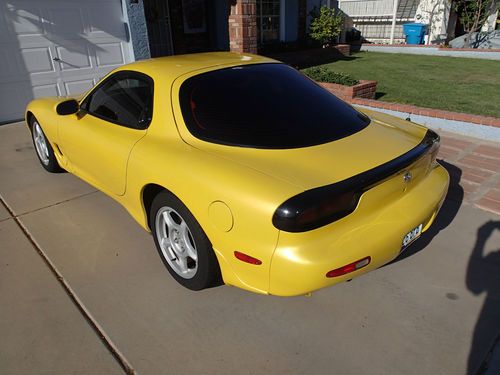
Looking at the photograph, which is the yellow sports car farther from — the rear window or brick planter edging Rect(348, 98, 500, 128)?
brick planter edging Rect(348, 98, 500, 128)

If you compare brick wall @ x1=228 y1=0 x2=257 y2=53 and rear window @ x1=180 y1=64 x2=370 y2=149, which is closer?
rear window @ x1=180 y1=64 x2=370 y2=149

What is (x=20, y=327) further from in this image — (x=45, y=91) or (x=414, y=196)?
(x=45, y=91)

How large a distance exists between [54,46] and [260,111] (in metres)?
6.49

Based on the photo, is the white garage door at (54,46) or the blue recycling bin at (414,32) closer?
the white garage door at (54,46)

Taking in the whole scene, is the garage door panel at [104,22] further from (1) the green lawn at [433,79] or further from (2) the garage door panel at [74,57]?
(1) the green lawn at [433,79]

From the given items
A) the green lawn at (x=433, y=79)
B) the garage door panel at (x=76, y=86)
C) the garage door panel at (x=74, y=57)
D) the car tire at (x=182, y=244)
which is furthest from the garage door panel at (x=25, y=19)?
the green lawn at (x=433, y=79)

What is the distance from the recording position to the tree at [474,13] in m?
14.6

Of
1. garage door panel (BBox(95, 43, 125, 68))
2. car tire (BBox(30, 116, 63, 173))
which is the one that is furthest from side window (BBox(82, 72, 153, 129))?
garage door panel (BBox(95, 43, 125, 68))

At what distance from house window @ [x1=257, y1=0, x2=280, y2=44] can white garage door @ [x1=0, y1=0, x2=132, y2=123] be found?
631cm

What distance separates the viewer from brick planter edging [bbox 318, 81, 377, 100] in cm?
671

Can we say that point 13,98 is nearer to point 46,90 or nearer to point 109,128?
point 46,90

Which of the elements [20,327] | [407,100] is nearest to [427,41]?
[407,100]

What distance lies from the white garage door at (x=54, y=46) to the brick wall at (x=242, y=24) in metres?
2.67

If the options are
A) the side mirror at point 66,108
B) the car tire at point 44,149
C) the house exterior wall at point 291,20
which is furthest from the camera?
the house exterior wall at point 291,20
